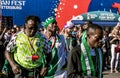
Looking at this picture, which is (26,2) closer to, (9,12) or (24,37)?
(9,12)

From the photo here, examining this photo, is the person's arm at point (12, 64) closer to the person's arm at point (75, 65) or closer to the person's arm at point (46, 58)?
the person's arm at point (46, 58)

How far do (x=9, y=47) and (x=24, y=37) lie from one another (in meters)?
0.25

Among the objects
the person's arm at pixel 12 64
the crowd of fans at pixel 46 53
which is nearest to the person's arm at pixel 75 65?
the crowd of fans at pixel 46 53

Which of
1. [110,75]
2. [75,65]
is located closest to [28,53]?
[75,65]

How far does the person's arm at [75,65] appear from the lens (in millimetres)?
5223

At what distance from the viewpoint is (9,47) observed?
6684mm

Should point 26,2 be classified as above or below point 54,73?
above

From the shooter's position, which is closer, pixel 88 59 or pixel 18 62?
pixel 88 59

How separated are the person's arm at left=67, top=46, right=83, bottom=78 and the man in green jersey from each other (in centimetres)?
137

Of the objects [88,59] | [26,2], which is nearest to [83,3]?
[26,2]

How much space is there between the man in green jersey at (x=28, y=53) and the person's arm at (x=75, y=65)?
1.37m

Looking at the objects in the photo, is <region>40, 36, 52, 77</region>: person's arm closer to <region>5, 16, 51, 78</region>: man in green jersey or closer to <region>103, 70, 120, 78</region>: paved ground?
<region>5, 16, 51, 78</region>: man in green jersey

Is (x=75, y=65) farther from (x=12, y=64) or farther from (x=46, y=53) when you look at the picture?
(x=46, y=53)

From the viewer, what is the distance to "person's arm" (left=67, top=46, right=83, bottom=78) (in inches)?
206
